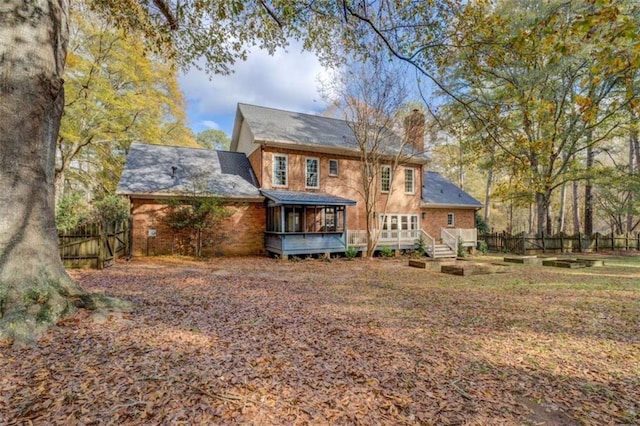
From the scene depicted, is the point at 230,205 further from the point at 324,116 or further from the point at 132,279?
the point at 324,116

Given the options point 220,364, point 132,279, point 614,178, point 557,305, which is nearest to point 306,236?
point 132,279

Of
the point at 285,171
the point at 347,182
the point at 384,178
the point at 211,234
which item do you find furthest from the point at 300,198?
the point at 384,178

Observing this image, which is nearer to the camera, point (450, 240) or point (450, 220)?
point (450, 240)

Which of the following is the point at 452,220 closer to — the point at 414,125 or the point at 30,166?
the point at 414,125

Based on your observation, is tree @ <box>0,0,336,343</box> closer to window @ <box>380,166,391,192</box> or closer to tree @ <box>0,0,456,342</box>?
tree @ <box>0,0,456,342</box>

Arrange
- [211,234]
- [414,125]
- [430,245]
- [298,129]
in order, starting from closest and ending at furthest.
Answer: [211,234]
[414,125]
[430,245]
[298,129]

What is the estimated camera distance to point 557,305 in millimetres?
6312

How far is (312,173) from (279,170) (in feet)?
6.27

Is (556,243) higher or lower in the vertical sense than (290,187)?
lower

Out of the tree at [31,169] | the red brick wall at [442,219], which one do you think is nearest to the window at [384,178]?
the red brick wall at [442,219]

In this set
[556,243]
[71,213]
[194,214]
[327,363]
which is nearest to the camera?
[327,363]

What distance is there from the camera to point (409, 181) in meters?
19.3

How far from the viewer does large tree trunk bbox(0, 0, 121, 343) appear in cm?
346

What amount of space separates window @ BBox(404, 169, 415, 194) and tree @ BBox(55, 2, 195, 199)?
14898mm
